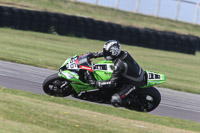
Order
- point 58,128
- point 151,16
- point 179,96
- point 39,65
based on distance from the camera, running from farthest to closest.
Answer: point 151,16, point 39,65, point 179,96, point 58,128

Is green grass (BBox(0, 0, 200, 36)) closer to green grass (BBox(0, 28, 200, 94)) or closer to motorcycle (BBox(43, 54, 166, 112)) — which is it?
green grass (BBox(0, 28, 200, 94))

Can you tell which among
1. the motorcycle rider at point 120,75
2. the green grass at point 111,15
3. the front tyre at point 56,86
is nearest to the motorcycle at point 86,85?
the front tyre at point 56,86

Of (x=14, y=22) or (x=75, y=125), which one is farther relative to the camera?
(x=14, y=22)

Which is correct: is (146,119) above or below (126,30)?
below

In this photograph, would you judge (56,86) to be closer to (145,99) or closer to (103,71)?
(103,71)

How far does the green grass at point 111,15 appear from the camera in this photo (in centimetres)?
3372

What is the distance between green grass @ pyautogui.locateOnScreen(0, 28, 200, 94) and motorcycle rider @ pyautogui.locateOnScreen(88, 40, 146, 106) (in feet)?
17.0

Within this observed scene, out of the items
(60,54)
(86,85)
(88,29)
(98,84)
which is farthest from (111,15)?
(98,84)

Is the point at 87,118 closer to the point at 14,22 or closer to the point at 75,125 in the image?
the point at 75,125

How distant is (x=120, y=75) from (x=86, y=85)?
0.78 metres

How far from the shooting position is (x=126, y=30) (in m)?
26.2

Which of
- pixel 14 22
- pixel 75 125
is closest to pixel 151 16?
pixel 14 22

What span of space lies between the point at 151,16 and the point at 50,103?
31720 mm

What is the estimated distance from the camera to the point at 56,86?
905 cm
